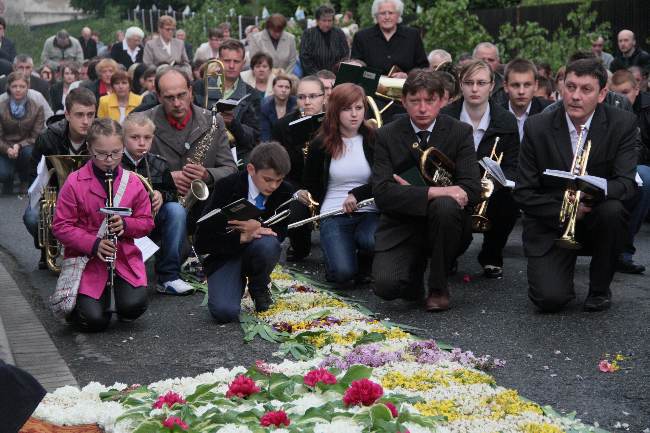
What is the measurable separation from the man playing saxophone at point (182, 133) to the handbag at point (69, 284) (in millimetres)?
1773

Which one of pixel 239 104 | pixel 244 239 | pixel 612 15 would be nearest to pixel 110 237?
pixel 244 239

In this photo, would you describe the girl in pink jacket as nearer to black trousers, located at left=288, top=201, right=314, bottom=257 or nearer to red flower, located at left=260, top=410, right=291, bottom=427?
black trousers, located at left=288, top=201, right=314, bottom=257

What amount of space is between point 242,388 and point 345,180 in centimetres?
382

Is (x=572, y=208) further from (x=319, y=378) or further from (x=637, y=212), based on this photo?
(x=319, y=378)

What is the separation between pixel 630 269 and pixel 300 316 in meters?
2.91

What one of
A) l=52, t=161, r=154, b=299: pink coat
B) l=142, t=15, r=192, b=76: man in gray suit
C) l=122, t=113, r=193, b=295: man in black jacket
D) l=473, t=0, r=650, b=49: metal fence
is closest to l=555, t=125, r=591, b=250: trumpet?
l=52, t=161, r=154, b=299: pink coat

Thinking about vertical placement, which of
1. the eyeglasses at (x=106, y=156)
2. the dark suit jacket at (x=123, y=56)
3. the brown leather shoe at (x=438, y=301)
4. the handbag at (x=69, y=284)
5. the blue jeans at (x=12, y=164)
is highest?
the eyeglasses at (x=106, y=156)

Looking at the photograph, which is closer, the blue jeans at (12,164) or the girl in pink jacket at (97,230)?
the girl in pink jacket at (97,230)

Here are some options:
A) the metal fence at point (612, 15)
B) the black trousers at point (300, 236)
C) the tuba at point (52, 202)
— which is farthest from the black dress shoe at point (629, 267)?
the metal fence at point (612, 15)

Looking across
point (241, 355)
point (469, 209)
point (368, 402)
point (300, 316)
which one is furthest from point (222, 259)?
point (368, 402)

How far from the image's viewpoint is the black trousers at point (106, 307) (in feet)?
24.7

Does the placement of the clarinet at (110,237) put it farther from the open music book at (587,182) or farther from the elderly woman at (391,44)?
the elderly woman at (391,44)

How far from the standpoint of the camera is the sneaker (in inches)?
348

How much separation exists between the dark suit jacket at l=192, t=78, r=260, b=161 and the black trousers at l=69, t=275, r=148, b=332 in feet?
10.9
